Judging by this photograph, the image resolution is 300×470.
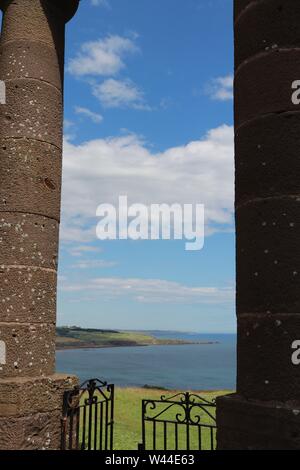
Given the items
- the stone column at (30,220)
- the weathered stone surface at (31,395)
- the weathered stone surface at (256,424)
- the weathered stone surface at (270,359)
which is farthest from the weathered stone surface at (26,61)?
the weathered stone surface at (256,424)

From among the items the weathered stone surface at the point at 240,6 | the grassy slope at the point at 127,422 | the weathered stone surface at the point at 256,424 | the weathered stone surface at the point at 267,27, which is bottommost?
the grassy slope at the point at 127,422

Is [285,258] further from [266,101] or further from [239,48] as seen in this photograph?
[239,48]

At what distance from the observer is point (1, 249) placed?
253 inches

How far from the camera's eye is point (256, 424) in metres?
3.23

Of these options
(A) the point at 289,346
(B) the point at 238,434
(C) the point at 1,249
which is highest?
(C) the point at 1,249

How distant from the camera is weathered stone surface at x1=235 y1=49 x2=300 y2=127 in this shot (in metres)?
3.60

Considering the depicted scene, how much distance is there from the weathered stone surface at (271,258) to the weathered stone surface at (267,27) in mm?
1232

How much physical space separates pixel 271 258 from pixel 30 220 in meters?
3.95

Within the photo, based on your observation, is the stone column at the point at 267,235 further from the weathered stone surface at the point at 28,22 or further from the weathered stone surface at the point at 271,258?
the weathered stone surface at the point at 28,22

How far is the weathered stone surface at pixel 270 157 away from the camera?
346 centimetres

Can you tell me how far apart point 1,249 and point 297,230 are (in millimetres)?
4245

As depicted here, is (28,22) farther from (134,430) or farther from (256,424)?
(134,430)

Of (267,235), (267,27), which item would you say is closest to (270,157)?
(267,235)
